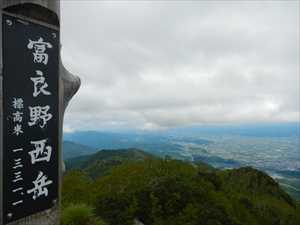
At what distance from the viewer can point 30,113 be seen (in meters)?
2.84

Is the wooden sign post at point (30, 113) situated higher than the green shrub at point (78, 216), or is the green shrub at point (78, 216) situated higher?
the wooden sign post at point (30, 113)

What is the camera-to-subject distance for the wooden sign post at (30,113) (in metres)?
2.65

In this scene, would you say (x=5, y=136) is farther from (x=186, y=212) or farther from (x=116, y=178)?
(x=116, y=178)

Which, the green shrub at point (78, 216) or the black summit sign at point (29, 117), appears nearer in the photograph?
the black summit sign at point (29, 117)

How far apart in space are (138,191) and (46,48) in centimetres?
1099

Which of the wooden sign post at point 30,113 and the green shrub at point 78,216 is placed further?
the green shrub at point 78,216

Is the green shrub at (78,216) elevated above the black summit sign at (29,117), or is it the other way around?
the black summit sign at (29,117)

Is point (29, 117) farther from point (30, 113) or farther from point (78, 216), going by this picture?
point (78, 216)

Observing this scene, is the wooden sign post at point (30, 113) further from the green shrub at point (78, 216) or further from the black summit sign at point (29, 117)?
the green shrub at point (78, 216)

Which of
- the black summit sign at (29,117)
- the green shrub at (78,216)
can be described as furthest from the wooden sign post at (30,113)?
the green shrub at (78,216)

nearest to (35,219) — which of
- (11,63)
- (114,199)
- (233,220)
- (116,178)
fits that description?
(11,63)

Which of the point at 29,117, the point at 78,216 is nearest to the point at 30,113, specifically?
the point at 29,117

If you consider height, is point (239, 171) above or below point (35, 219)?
below

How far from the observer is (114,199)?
12.9 meters
